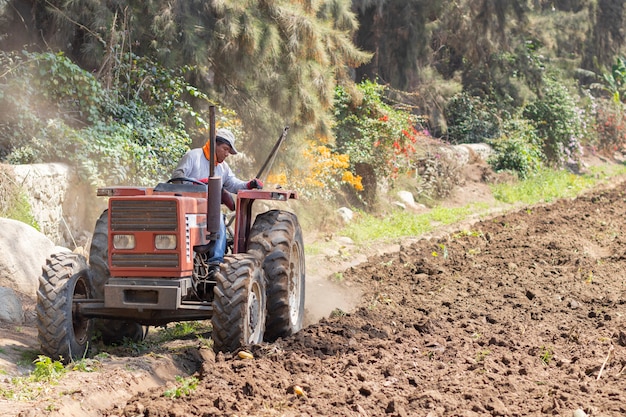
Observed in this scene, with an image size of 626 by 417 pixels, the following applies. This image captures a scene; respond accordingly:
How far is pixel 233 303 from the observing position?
21.6 ft

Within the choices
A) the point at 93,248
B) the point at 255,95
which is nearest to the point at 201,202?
the point at 93,248

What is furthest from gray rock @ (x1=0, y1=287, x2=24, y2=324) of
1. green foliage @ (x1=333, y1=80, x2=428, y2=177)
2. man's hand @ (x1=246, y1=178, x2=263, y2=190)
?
green foliage @ (x1=333, y1=80, x2=428, y2=177)

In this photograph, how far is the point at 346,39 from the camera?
15.4 m

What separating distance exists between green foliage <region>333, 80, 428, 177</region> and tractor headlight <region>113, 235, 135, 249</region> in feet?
34.9

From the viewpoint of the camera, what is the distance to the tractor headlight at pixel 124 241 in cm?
682

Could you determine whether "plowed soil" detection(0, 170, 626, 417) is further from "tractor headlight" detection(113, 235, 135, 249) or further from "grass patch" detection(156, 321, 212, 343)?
"tractor headlight" detection(113, 235, 135, 249)

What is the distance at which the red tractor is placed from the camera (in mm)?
6645

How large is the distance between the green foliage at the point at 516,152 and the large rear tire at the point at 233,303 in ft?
56.9

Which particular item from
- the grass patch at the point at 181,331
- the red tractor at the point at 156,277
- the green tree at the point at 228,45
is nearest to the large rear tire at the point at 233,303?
the red tractor at the point at 156,277

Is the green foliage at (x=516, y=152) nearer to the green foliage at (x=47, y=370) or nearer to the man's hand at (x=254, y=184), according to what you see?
the man's hand at (x=254, y=184)

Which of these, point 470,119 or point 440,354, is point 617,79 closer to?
point 470,119

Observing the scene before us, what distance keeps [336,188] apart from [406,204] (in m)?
2.53

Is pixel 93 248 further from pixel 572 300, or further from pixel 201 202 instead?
pixel 572 300

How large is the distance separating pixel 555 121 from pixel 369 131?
11031mm
